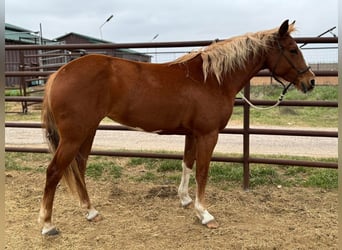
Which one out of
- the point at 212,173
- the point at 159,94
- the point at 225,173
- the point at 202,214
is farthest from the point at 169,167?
the point at 159,94

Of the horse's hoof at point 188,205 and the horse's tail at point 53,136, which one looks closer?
the horse's tail at point 53,136

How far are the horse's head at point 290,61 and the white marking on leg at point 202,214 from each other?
4.54 feet

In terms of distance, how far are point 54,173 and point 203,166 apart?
4.18 feet

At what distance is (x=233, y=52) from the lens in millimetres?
3283

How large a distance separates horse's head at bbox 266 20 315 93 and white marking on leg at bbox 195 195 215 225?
4.54ft

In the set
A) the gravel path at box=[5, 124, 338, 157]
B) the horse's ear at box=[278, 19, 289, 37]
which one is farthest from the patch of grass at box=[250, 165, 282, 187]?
the horse's ear at box=[278, 19, 289, 37]

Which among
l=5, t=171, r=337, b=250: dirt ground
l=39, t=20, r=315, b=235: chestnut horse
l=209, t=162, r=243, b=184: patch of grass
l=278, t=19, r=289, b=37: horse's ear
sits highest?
l=278, t=19, r=289, b=37: horse's ear

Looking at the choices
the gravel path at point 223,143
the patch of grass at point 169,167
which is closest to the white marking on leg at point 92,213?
the patch of grass at point 169,167

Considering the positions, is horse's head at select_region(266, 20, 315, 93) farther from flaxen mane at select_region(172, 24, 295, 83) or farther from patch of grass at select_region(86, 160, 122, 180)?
patch of grass at select_region(86, 160, 122, 180)

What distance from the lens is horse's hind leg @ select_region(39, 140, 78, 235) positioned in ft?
9.64

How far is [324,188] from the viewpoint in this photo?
13.3ft

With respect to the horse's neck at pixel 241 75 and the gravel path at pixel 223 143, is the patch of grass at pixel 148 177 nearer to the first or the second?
the gravel path at pixel 223 143

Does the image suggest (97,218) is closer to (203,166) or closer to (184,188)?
(184,188)

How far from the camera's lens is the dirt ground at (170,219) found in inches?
114
